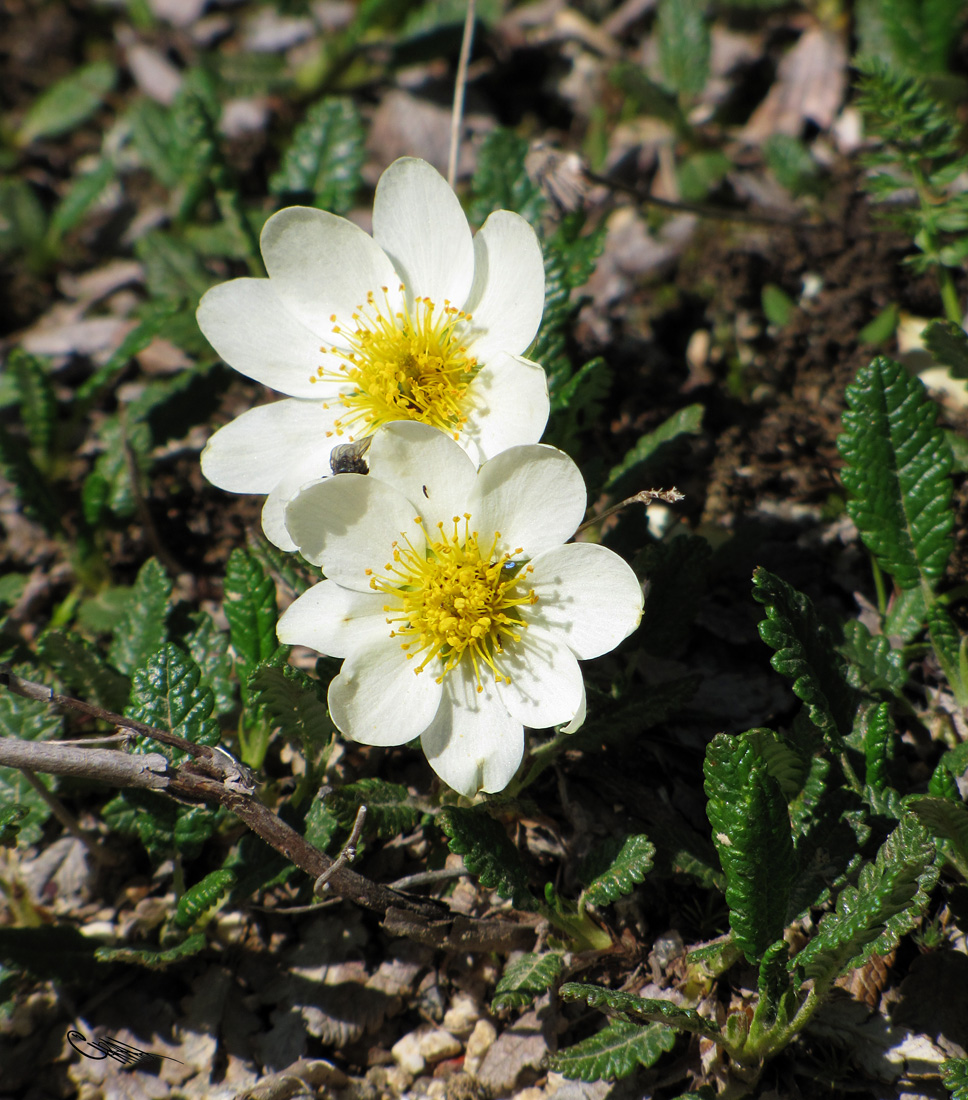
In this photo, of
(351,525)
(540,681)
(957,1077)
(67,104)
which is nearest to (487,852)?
(540,681)

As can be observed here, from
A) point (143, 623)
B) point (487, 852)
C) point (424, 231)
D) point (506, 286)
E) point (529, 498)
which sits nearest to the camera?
point (529, 498)

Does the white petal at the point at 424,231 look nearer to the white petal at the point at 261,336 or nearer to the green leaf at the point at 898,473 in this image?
the white petal at the point at 261,336

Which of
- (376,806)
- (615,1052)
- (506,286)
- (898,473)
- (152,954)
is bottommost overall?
(152,954)

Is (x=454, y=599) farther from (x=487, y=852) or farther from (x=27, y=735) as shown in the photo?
(x=27, y=735)

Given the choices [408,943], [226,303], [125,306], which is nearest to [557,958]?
[408,943]

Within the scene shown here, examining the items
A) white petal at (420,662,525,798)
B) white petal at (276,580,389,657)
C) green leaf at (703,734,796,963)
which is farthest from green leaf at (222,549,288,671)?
green leaf at (703,734,796,963)

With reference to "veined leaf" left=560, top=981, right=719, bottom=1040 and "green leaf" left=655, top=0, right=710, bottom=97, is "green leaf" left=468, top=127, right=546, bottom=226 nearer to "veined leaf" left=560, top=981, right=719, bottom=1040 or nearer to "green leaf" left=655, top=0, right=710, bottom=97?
"green leaf" left=655, top=0, right=710, bottom=97

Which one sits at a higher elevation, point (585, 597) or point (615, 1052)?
point (585, 597)

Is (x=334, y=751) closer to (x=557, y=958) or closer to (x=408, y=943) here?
(x=408, y=943)
